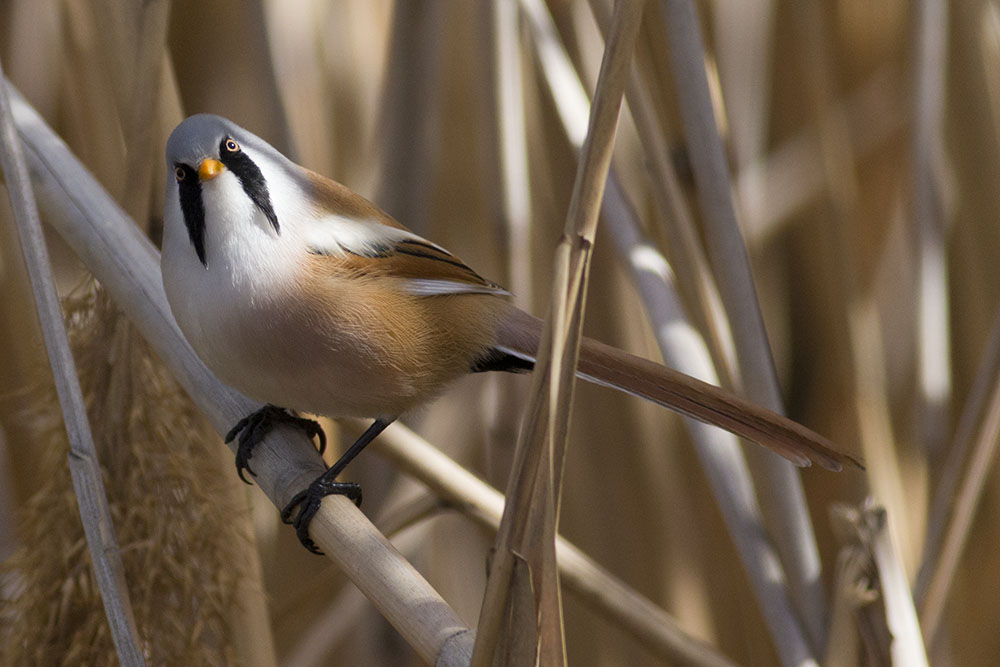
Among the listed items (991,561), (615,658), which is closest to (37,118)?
(615,658)

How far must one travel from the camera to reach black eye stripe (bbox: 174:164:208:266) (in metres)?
0.99

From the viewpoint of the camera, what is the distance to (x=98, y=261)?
1050mm

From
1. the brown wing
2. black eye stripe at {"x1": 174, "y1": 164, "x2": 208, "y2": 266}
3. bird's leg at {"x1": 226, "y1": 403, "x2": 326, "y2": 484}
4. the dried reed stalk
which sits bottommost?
the dried reed stalk

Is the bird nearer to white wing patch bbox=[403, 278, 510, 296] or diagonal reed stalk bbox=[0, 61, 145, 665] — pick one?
white wing patch bbox=[403, 278, 510, 296]

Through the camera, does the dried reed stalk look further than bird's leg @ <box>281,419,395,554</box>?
Yes

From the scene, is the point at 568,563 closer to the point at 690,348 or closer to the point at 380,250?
the point at 690,348

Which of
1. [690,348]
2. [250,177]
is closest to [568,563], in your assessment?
[690,348]

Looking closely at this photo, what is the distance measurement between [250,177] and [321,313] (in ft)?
0.55

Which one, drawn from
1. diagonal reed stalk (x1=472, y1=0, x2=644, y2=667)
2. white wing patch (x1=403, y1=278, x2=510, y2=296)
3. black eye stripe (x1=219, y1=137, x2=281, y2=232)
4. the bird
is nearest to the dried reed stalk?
the bird

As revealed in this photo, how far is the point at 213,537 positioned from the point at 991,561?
5.02 ft

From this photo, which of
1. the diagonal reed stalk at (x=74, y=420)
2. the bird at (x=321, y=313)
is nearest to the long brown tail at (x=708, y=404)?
the bird at (x=321, y=313)

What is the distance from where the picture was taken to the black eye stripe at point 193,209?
99cm

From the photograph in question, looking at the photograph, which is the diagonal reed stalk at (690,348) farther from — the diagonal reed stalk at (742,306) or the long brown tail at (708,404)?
the long brown tail at (708,404)

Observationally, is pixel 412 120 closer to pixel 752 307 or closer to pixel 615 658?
pixel 752 307
